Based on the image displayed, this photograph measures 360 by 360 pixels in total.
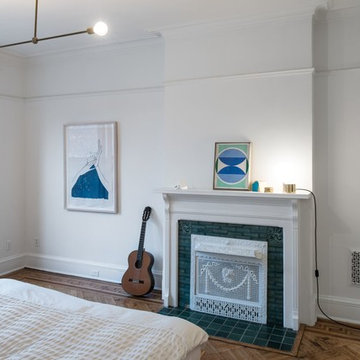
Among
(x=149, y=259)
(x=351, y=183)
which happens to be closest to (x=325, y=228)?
(x=351, y=183)

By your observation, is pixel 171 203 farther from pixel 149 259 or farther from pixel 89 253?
pixel 89 253

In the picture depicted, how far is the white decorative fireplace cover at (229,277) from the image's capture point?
314 centimetres

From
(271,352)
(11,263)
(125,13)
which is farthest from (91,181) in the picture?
(271,352)

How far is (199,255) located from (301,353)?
3.85 feet

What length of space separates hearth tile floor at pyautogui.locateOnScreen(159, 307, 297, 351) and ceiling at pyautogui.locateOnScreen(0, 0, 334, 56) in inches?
107

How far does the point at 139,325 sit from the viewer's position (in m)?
1.79

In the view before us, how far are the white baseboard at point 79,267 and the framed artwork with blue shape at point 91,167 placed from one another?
0.67 m

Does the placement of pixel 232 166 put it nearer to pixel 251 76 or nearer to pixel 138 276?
pixel 251 76

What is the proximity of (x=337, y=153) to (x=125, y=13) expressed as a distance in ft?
7.48

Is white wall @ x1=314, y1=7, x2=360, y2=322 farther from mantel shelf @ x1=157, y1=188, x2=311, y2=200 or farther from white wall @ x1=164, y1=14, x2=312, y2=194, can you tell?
mantel shelf @ x1=157, y1=188, x2=311, y2=200

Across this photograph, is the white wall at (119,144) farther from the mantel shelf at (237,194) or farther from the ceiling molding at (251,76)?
the mantel shelf at (237,194)

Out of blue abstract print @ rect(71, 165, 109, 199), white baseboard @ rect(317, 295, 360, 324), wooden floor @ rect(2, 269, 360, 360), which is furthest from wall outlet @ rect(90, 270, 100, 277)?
white baseboard @ rect(317, 295, 360, 324)

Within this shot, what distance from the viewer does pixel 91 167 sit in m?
4.24

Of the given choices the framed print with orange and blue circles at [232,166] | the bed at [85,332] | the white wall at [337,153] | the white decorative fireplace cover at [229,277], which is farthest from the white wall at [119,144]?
the bed at [85,332]
